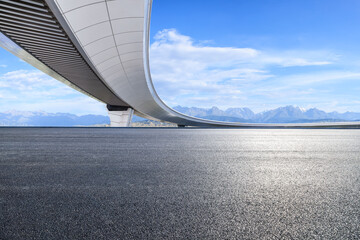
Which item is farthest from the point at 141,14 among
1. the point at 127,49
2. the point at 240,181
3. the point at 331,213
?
the point at 331,213

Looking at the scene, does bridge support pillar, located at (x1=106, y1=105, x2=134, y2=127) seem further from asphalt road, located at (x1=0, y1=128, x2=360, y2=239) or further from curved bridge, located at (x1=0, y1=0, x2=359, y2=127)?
asphalt road, located at (x1=0, y1=128, x2=360, y2=239)

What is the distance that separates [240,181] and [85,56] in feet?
49.9

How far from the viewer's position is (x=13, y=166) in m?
3.29

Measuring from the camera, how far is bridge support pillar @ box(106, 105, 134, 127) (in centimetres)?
4272

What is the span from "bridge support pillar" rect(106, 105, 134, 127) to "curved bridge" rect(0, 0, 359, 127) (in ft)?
63.0

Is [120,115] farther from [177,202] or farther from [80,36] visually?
[177,202]

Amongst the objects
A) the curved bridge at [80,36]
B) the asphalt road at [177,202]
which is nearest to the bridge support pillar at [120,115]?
the curved bridge at [80,36]

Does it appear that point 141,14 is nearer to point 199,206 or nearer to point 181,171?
point 181,171

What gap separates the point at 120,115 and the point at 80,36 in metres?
30.9

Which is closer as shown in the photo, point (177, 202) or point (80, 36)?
point (177, 202)

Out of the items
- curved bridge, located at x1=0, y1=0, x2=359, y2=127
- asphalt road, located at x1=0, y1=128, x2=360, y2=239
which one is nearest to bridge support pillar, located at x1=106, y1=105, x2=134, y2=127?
curved bridge, located at x1=0, y1=0, x2=359, y2=127

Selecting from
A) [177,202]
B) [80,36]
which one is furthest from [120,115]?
[177,202]

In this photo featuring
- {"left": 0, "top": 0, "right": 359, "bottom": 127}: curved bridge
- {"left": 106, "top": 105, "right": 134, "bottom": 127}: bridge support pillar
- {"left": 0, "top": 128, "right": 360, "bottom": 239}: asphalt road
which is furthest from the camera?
{"left": 106, "top": 105, "right": 134, "bottom": 127}: bridge support pillar

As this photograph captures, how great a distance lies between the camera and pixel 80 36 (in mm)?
12891
